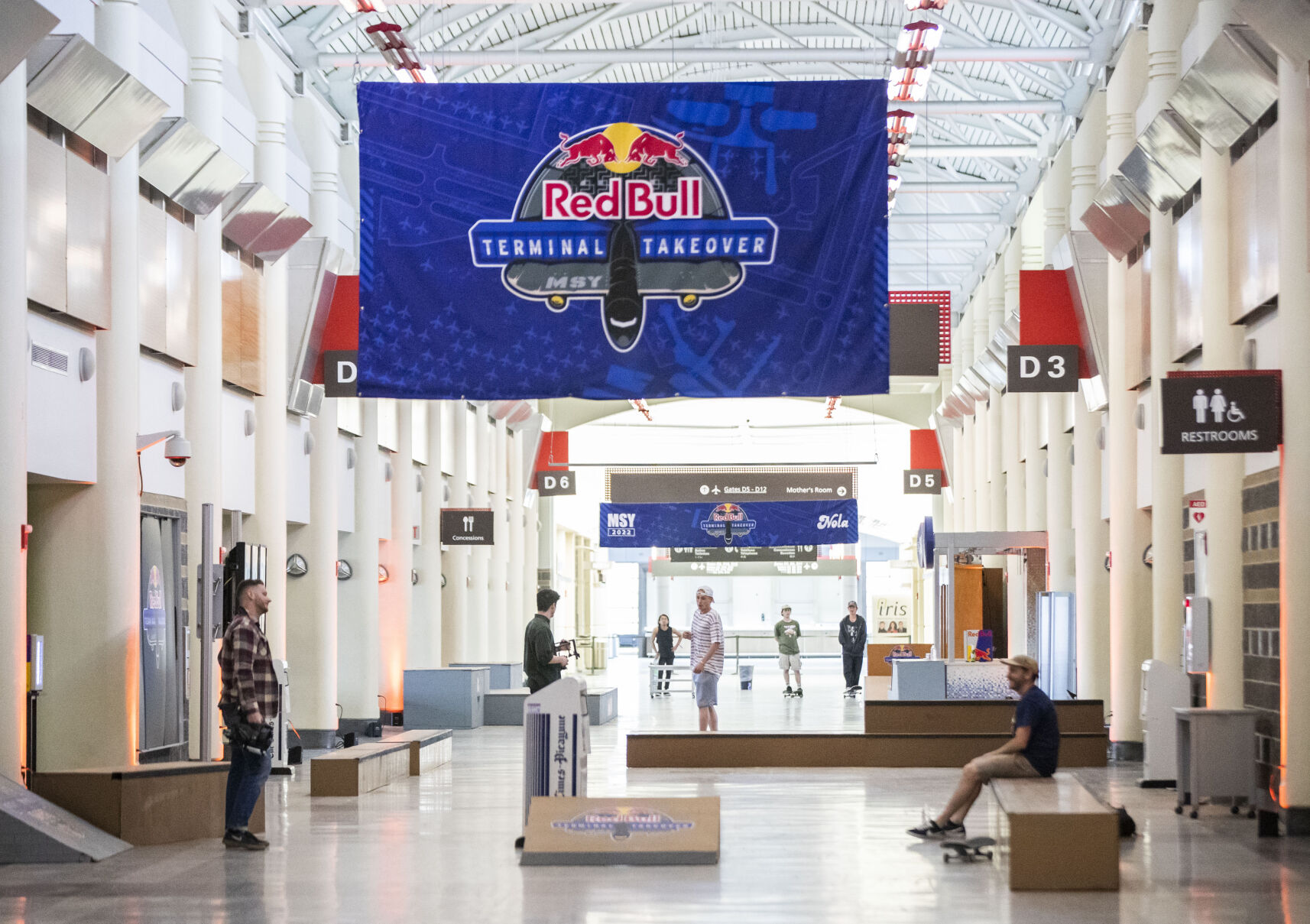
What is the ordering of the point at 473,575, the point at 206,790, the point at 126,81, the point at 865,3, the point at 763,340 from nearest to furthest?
the point at 763,340 < the point at 206,790 < the point at 126,81 < the point at 865,3 < the point at 473,575

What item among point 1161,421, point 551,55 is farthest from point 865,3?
point 1161,421

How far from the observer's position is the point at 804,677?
111ft

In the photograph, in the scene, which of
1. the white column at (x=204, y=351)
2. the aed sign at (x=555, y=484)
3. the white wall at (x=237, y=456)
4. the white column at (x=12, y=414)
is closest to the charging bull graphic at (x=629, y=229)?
the white column at (x=12, y=414)

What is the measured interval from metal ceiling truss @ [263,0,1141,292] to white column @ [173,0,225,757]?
67.9 inches

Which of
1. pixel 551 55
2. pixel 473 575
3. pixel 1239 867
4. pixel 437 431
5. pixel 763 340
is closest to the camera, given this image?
pixel 1239 867

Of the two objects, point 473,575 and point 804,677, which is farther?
point 804,677

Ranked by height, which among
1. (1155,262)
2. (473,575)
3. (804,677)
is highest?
(1155,262)

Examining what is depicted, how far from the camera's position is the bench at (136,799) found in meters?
8.84

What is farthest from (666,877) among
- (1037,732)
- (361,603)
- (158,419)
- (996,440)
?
(996,440)

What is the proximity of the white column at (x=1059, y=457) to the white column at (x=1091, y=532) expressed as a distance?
1.18 m

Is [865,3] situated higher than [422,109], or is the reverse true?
[865,3]

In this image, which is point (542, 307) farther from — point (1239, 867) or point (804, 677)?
point (804, 677)

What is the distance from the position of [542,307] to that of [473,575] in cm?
1782

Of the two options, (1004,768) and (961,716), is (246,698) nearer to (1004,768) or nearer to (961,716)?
(1004,768)
